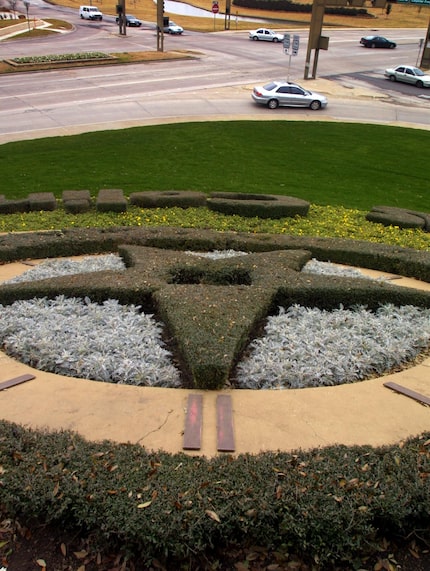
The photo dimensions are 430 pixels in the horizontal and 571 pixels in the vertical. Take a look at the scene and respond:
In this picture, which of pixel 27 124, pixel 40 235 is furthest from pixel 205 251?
pixel 27 124

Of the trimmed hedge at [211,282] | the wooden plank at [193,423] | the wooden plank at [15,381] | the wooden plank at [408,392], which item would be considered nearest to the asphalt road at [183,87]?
the trimmed hedge at [211,282]

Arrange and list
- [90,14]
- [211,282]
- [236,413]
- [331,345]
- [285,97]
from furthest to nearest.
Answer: [90,14] → [285,97] → [211,282] → [331,345] → [236,413]

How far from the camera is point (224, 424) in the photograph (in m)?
5.16

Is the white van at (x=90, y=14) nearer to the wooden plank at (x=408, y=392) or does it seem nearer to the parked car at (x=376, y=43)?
the parked car at (x=376, y=43)

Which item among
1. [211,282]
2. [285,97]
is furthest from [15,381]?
[285,97]

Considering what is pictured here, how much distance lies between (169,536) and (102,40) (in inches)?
2038

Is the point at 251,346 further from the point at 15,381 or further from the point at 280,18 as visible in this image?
the point at 280,18

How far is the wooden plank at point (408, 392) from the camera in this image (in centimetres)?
573

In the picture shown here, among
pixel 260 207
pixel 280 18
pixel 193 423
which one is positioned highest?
pixel 193 423

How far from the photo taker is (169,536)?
12.5ft

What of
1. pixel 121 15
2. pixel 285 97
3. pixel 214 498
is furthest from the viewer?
pixel 121 15

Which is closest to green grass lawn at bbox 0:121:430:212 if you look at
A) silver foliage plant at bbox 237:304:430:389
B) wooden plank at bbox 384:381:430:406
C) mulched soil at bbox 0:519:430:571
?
silver foliage plant at bbox 237:304:430:389

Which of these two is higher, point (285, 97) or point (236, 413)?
point (236, 413)

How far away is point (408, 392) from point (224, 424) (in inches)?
82.9
